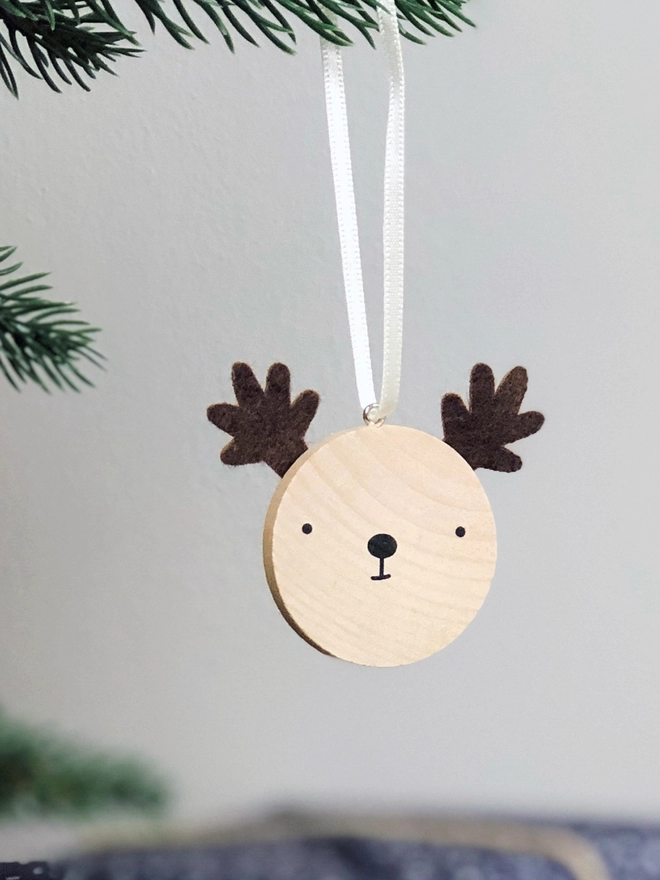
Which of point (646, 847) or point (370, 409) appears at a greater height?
point (370, 409)

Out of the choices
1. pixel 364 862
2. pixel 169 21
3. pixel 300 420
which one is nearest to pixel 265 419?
pixel 300 420

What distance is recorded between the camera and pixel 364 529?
0.97ft

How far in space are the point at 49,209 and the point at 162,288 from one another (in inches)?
4.1

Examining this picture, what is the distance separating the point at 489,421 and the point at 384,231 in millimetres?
81

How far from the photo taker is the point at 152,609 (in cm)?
71

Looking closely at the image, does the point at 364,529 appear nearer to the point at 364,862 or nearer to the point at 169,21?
the point at 169,21

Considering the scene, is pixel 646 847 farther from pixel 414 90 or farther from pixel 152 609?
pixel 414 90

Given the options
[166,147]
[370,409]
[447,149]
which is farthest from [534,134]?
[370,409]

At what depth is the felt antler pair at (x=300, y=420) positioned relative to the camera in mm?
301

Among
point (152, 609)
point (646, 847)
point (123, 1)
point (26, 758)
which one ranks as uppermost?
point (123, 1)

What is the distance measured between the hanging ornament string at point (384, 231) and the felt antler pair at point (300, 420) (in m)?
0.02

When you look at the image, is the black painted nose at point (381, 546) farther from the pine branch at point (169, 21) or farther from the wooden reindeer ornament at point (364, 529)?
the pine branch at point (169, 21)

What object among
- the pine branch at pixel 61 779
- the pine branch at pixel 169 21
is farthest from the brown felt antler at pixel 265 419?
the pine branch at pixel 61 779

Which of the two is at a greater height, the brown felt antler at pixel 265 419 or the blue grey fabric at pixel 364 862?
the brown felt antler at pixel 265 419
